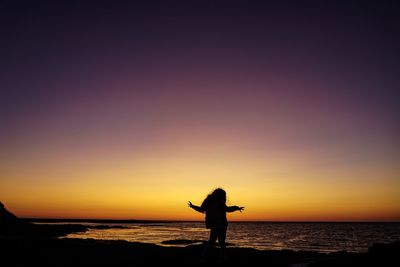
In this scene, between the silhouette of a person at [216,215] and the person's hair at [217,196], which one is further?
the person's hair at [217,196]

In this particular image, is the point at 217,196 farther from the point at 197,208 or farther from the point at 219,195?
the point at 197,208

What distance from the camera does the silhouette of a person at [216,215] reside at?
15.0 m

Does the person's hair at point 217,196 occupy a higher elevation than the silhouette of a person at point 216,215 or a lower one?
higher

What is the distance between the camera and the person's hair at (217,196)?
1555 centimetres

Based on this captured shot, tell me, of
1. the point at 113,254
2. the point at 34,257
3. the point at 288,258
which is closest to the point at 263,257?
the point at 288,258

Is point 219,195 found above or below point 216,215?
above

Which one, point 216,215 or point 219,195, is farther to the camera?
point 219,195

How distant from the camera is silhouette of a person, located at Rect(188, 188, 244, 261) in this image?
15.0 meters

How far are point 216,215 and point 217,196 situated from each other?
2.68ft

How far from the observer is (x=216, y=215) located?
599 inches

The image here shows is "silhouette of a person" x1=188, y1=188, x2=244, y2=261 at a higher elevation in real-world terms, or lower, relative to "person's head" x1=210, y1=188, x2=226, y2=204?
lower

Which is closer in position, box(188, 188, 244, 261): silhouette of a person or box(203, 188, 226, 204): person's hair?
box(188, 188, 244, 261): silhouette of a person

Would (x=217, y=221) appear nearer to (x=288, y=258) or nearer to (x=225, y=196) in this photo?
(x=225, y=196)

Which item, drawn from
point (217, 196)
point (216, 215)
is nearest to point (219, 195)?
point (217, 196)
